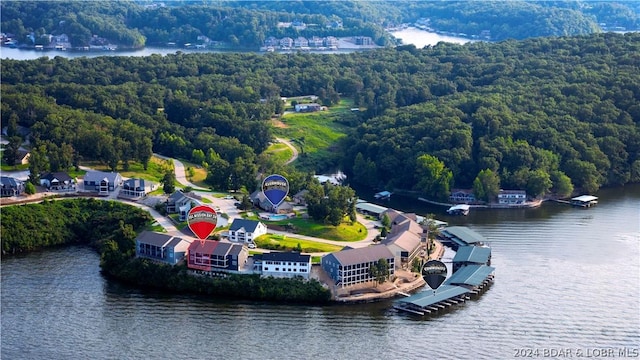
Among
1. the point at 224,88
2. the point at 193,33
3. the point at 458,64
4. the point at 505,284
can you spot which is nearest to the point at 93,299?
Answer: the point at 505,284

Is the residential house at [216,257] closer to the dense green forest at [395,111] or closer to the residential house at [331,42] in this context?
the dense green forest at [395,111]

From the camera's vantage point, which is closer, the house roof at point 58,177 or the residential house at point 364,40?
the house roof at point 58,177

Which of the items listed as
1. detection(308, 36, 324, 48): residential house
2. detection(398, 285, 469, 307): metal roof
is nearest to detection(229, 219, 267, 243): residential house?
detection(398, 285, 469, 307): metal roof

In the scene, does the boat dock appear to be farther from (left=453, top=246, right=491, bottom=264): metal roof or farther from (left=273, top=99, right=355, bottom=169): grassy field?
(left=273, top=99, right=355, bottom=169): grassy field

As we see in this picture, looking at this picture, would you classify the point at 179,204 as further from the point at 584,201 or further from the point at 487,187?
the point at 584,201

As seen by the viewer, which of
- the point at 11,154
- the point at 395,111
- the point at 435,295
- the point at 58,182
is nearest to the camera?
Answer: the point at 435,295

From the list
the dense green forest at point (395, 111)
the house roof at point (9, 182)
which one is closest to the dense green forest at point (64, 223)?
the house roof at point (9, 182)

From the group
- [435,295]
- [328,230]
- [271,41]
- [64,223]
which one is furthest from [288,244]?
[271,41]
